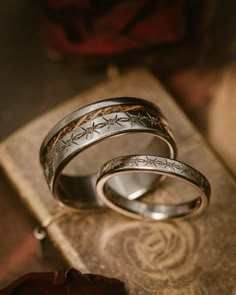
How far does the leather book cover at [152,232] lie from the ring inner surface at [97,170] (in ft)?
0.07

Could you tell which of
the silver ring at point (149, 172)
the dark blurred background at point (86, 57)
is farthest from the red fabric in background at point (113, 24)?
the silver ring at point (149, 172)

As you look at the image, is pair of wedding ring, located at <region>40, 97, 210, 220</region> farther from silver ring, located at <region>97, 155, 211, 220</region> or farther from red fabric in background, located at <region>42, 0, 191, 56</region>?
red fabric in background, located at <region>42, 0, 191, 56</region>

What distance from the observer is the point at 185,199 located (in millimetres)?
816

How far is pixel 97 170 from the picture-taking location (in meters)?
0.85

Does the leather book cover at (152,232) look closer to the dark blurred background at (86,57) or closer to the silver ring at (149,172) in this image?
the silver ring at (149,172)

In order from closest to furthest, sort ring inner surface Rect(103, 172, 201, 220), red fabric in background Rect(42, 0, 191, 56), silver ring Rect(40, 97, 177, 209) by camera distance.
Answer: silver ring Rect(40, 97, 177, 209) < ring inner surface Rect(103, 172, 201, 220) < red fabric in background Rect(42, 0, 191, 56)

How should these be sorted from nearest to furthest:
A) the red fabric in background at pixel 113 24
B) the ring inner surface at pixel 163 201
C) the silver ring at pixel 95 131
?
the silver ring at pixel 95 131 → the ring inner surface at pixel 163 201 → the red fabric in background at pixel 113 24

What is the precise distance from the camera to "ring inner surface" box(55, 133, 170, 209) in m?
0.82

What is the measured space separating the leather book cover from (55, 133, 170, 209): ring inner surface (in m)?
0.02

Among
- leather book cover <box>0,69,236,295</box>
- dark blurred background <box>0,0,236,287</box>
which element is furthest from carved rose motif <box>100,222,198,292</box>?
dark blurred background <box>0,0,236,287</box>

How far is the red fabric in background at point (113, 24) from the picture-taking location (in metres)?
0.95

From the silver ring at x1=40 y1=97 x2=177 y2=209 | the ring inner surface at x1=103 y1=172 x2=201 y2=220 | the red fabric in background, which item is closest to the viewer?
the silver ring at x1=40 y1=97 x2=177 y2=209

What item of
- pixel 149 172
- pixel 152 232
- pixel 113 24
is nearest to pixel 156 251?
pixel 152 232

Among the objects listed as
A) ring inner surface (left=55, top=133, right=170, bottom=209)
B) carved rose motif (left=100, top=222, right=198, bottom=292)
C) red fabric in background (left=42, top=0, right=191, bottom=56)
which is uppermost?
red fabric in background (left=42, top=0, right=191, bottom=56)
